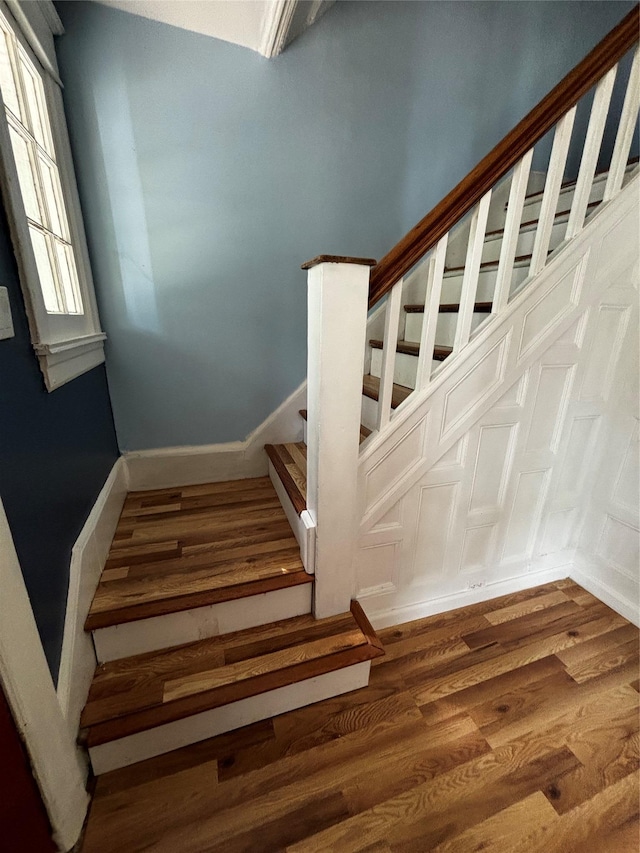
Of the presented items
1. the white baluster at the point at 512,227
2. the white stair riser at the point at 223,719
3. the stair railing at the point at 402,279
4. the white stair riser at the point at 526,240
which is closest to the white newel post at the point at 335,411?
the stair railing at the point at 402,279

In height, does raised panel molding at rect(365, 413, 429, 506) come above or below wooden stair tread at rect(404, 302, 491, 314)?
below

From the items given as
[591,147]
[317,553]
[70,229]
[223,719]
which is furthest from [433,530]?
[70,229]

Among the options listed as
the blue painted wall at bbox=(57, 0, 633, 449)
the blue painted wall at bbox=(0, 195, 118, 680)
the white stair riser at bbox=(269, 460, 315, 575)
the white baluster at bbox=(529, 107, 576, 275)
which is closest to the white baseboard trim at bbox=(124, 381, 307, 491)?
the blue painted wall at bbox=(57, 0, 633, 449)

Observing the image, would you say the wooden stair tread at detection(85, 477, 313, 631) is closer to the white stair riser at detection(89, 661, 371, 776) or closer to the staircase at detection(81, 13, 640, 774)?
the staircase at detection(81, 13, 640, 774)

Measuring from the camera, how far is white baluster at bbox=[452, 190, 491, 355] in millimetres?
1073

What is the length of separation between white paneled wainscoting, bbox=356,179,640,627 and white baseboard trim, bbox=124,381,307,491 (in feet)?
2.93

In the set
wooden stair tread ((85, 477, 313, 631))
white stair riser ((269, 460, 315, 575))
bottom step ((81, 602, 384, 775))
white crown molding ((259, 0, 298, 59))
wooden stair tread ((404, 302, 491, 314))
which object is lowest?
bottom step ((81, 602, 384, 775))

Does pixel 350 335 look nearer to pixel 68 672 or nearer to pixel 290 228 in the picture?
pixel 290 228

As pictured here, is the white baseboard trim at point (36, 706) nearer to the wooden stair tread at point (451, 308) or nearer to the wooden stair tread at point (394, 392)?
the wooden stair tread at point (394, 392)

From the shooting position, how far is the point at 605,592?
1646 millimetres

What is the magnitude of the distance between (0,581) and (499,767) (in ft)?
4.74

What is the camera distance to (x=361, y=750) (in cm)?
108

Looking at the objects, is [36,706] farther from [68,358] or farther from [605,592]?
[605,592]

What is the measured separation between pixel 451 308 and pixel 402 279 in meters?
0.56
